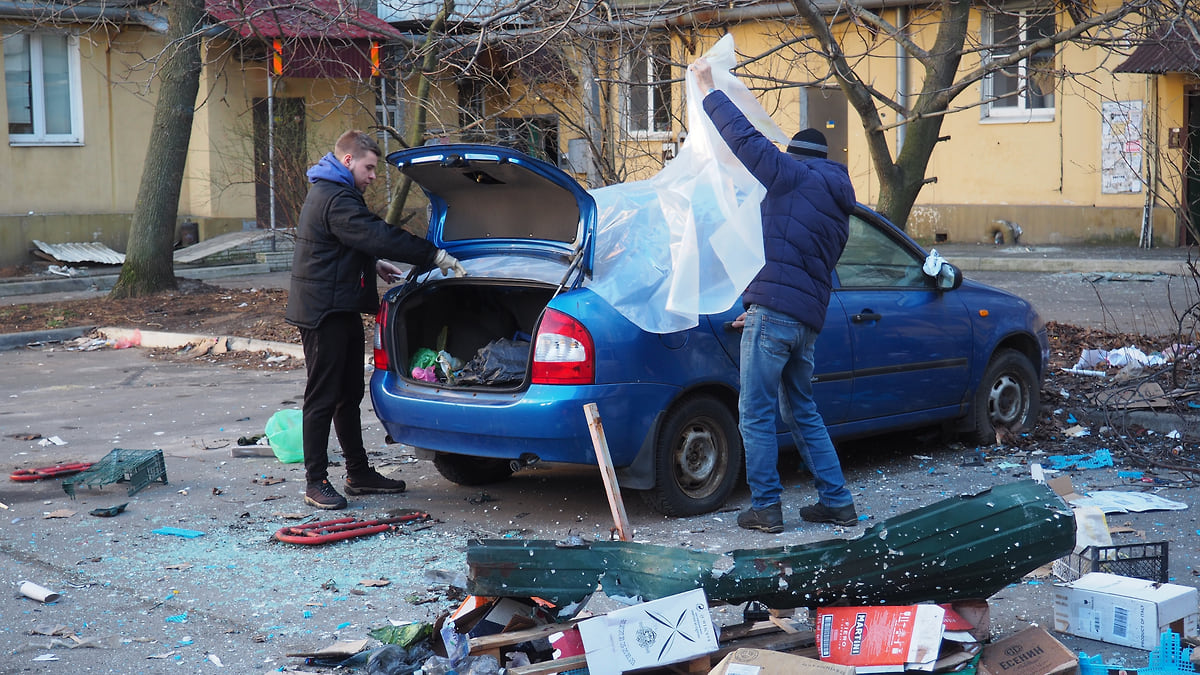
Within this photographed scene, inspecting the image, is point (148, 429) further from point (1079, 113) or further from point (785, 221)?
point (1079, 113)

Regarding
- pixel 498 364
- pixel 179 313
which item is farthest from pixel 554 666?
pixel 179 313

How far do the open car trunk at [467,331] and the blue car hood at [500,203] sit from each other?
10.0 inches

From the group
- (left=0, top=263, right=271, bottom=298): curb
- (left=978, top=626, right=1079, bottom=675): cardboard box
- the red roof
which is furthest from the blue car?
(left=0, top=263, right=271, bottom=298): curb

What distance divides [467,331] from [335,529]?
1.41 m

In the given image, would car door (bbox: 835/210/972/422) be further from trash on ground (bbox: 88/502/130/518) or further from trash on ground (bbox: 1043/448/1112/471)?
trash on ground (bbox: 88/502/130/518)

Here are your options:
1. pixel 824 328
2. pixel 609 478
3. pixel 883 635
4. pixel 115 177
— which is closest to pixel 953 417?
pixel 824 328

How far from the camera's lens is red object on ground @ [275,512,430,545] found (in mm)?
5727

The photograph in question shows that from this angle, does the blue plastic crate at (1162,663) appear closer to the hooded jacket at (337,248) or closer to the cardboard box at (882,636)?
the cardboard box at (882,636)

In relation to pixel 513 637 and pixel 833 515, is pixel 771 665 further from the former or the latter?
pixel 833 515

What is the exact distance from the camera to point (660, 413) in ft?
19.2

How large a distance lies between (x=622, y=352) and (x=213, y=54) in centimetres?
1872

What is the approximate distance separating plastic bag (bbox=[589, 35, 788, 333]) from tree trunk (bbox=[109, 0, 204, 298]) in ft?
36.2

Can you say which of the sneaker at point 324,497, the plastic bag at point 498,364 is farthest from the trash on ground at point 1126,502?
the sneaker at point 324,497

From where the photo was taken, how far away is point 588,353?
18.5 feet
